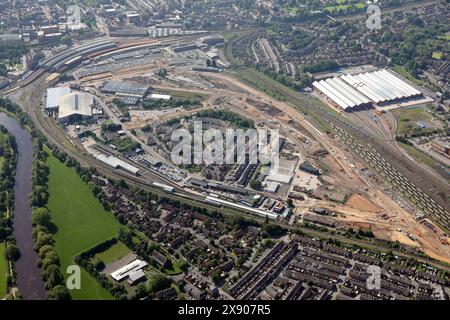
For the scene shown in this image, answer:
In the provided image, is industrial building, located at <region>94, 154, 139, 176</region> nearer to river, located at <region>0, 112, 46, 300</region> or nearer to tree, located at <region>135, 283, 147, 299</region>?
river, located at <region>0, 112, 46, 300</region>

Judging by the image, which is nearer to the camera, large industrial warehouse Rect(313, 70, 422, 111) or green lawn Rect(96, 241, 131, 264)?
green lawn Rect(96, 241, 131, 264)

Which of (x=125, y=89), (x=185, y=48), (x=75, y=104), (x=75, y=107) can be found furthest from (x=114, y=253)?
(x=185, y=48)

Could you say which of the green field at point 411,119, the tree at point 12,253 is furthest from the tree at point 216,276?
the green field at point 411,119

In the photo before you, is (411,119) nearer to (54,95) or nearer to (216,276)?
(216,276)

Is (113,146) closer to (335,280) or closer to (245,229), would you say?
(245,229)

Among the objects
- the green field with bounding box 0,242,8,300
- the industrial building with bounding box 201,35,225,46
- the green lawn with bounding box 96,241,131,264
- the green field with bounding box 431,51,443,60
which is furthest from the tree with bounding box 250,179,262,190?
the green field with bounding box 431,51,443,60
